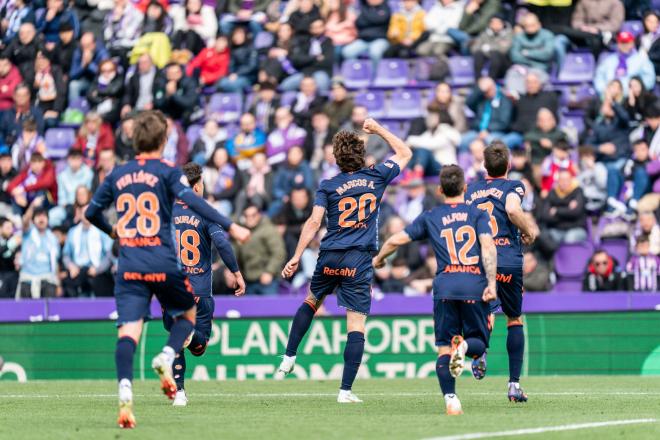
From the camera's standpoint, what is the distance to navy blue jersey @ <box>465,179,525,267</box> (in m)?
11.7

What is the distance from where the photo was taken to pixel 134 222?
955cm

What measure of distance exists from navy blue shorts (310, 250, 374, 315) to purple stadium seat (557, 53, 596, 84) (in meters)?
10.4

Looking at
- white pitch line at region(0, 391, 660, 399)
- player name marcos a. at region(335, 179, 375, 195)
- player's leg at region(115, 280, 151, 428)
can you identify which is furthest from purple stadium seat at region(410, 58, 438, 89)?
player's leg at region(115, 280, 151, 428)

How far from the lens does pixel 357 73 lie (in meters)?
22.9

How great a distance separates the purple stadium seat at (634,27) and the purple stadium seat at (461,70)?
247 cm

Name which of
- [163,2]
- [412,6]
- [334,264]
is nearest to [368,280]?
[334,264]

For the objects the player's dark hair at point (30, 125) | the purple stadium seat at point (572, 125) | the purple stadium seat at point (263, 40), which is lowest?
the purple stadium seat at point (572, 125)

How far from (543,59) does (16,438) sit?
1421cm

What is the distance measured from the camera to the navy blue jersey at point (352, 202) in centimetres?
1186

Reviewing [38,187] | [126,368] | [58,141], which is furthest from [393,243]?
[58,141]

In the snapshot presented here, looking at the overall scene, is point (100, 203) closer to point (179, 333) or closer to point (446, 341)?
point (179, 333)

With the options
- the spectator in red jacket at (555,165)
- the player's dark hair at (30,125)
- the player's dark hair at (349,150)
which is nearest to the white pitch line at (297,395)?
the player's dark hair at (349,150)

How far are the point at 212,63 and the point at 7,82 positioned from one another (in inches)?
168

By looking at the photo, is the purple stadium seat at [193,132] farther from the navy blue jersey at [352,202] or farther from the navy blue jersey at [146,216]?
the navy blue jersey at [146,216]
